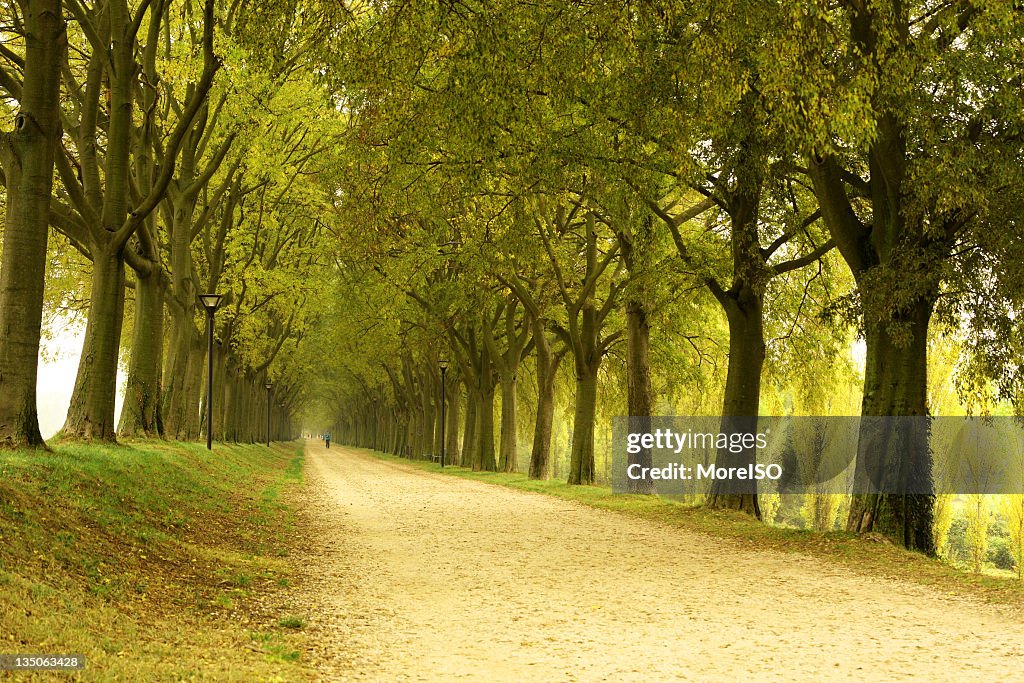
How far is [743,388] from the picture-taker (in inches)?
744

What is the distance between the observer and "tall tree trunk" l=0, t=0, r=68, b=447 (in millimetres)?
12445

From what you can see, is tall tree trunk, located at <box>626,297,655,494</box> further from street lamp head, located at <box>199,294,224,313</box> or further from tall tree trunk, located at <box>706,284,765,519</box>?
street lamp head, located at <box>199,294,224,313</box>

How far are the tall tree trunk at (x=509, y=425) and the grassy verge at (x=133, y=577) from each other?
66.0 feet

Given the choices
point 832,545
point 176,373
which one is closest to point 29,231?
point 832,545

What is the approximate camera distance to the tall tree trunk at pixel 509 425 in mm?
35125

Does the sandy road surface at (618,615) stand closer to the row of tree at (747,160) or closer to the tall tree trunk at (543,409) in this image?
the row of tree at (747,160)

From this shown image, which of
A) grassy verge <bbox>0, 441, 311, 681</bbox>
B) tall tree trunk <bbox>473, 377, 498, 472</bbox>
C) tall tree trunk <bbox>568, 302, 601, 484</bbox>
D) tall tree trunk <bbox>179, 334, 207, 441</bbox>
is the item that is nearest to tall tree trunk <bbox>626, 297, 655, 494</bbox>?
tall tree trunk <bbox>568, 302, 601, 484</bbox>

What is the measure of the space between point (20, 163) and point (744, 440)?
45.8ft

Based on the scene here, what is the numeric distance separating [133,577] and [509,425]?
27.2 metres

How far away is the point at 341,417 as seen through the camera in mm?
125062

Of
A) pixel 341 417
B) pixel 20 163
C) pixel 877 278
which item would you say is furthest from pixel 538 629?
pixel 341 417

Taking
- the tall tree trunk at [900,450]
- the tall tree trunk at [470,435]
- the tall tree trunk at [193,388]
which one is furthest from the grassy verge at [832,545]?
the tall tree trunk at [470,435]

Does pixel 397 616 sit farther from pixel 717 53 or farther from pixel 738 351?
pixel 738 351

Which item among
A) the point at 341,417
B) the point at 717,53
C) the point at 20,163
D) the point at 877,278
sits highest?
the point at 717,53
